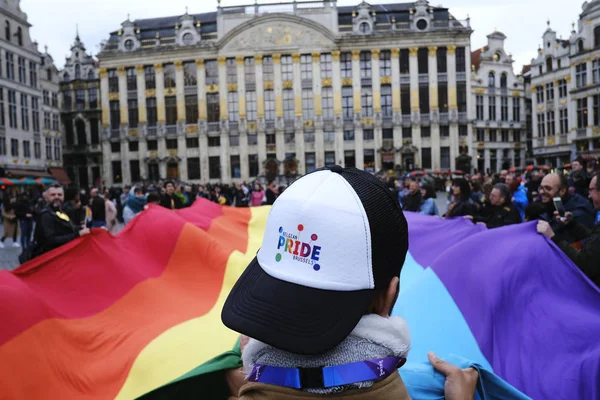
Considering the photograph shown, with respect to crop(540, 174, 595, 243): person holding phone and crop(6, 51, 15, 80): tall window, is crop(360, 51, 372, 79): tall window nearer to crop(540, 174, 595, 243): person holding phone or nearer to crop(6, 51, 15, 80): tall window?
crop(6, 51, 15, 80): tall window

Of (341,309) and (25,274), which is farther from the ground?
(341,309)

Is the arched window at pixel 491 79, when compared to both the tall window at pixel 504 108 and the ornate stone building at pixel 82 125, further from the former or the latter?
the ornate stone building at pixel 82 125

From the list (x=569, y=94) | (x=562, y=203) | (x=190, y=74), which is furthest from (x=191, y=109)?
(x=562, y=203)

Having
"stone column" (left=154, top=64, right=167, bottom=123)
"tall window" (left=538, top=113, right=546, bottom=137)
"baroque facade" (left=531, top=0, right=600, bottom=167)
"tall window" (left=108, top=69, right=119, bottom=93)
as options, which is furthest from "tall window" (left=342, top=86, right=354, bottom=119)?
"tall window" (left=108, top=69, right=119, bottom=93)

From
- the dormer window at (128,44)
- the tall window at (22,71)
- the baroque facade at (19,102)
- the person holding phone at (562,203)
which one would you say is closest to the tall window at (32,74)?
the baroque facade at (19,102)

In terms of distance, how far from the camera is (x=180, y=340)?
3.93 meters

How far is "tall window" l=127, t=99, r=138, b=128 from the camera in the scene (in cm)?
5362

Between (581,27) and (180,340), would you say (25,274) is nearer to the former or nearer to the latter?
(180,340)

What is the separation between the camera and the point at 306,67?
51031 millimetres

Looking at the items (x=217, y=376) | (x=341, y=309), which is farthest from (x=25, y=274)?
(x=341, y=309)

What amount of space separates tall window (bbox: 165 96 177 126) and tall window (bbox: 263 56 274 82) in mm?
8974

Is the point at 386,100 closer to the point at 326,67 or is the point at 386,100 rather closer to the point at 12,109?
the point at 326,67

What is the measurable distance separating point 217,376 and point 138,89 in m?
54.2

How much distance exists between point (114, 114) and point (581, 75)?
41.4 m
